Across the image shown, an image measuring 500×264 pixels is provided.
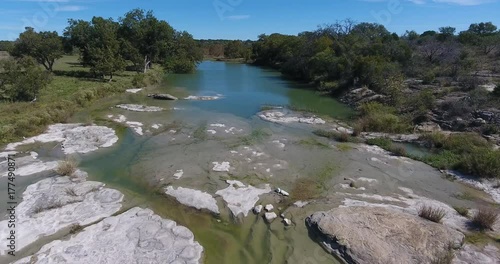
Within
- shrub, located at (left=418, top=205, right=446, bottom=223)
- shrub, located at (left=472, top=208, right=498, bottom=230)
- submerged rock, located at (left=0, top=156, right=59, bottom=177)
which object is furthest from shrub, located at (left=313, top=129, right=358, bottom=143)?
submerged rock, located at (left=0, top=156, right=59, bottom=177)

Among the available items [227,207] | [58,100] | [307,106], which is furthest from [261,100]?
[227,207]

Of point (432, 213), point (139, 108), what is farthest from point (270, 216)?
point (139, 108)

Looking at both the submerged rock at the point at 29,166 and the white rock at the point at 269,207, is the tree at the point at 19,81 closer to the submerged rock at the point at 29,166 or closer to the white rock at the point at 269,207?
the submerged rock at the point at 29,166

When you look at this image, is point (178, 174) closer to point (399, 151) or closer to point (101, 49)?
point (399, 151)

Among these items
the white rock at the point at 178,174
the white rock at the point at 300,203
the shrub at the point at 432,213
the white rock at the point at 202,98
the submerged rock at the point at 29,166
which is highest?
the shrub at the point at 432,213

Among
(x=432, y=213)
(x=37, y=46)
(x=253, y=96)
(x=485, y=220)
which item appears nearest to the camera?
(x=485, y=220)

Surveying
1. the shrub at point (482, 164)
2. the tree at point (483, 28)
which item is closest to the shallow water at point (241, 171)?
the shrub at point (482, 164)

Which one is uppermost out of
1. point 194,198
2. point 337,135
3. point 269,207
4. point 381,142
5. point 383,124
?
point 383,124
